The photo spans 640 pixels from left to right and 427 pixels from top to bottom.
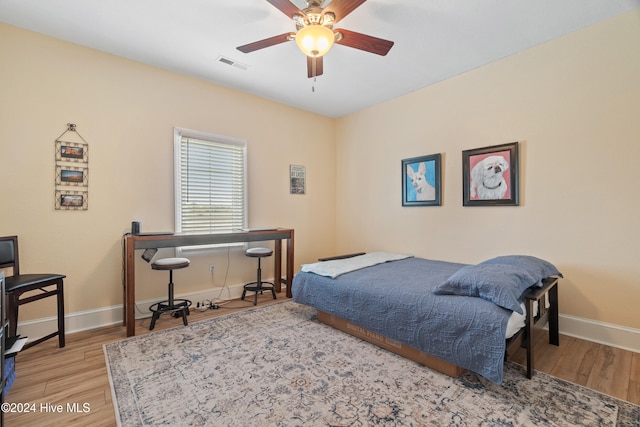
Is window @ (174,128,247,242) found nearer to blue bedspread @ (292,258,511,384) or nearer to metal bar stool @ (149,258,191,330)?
metal bar stool @ (149,258,191,330)

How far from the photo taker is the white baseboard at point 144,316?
240cm

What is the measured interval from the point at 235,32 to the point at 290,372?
2.92m

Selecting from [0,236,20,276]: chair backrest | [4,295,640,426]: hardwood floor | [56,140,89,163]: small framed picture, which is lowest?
[4,295,640,426]: hardwood floor

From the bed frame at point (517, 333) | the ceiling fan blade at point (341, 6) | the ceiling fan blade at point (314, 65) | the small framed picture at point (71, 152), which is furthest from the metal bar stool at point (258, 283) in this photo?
the ceiling fan blade at point (341, 6)

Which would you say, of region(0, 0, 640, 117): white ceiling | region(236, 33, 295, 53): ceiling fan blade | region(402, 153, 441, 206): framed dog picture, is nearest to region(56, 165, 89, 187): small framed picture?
region(0, 0, 640, 117): white ceiling

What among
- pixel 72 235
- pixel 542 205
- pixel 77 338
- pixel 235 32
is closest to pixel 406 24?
pixel 235 32

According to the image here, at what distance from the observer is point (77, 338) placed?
2.62 meters

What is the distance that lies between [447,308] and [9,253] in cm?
351

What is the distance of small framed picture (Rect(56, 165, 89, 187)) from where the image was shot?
2691 millimetres

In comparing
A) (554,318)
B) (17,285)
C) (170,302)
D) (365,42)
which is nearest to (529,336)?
(554,318)

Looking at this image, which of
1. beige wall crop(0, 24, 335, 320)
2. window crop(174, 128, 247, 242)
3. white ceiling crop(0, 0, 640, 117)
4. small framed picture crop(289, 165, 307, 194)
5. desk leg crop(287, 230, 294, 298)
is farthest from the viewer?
small framed picture crop(289, 165, 307, 194)

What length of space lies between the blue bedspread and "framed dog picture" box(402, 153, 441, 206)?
98cm

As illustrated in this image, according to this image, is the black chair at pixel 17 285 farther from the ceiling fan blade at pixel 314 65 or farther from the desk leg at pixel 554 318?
the desk leg at pixel 554 318

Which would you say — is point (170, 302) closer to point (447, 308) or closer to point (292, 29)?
point (447, 308)
